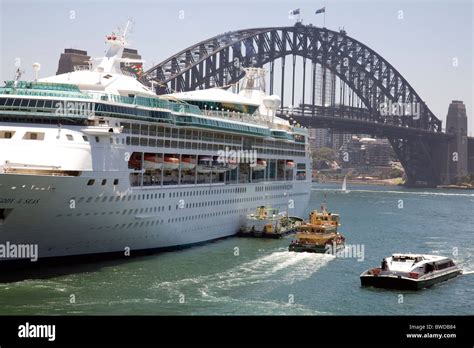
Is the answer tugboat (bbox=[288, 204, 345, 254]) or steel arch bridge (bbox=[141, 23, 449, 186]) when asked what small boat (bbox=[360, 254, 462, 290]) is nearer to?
tugboat (bbox=[288, 204, 345, 254])

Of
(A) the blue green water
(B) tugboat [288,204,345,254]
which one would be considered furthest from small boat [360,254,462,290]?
(B) tugboat [288,204,345,254]

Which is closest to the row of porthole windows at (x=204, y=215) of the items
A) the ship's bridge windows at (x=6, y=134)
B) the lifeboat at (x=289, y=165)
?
the lifeboat at (x=289, y=165)

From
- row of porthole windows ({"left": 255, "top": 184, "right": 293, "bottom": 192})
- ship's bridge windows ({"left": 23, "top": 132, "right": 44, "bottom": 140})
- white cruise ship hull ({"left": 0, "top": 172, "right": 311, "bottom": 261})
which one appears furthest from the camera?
row of porthole windows ({"left": 255, "top": 184, "right": 293, "bottom": 192})

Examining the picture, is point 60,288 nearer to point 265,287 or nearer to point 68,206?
point 68,206

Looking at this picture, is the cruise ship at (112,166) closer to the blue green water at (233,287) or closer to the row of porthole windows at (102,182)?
the row of porthole windows at (102,182)

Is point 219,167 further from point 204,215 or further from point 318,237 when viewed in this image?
point 318,237

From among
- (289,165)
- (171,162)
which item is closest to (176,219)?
(171,162)

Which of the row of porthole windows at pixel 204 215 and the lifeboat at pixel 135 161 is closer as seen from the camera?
the lifeboat at pixel 135 161
